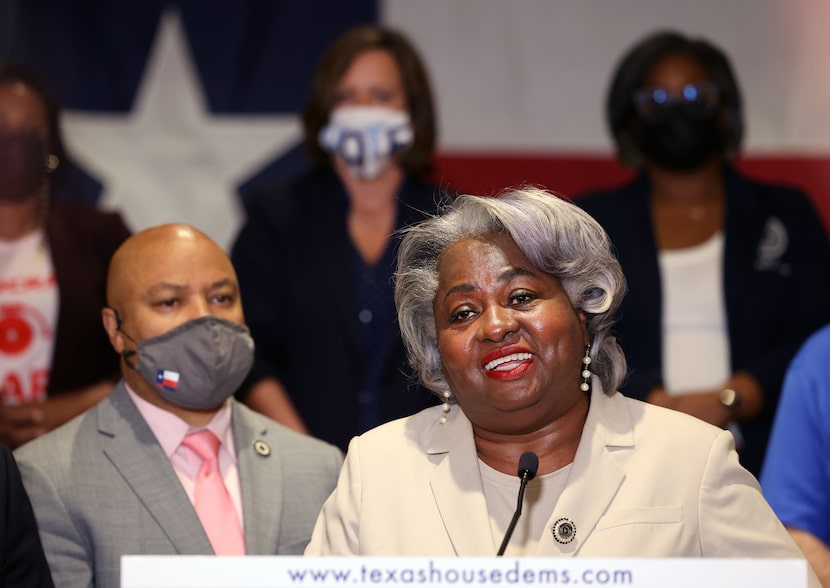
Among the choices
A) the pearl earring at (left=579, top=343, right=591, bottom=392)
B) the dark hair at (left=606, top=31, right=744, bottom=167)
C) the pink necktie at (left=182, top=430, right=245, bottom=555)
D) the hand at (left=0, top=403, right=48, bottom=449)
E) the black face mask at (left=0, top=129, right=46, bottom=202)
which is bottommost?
the hand at (left=0, top=403, right=48, bottom=449)

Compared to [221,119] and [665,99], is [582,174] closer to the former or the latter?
[665,99]

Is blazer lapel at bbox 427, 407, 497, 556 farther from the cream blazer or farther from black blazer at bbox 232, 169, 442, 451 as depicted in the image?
black blazer at bbox 232, 169, 442, 451

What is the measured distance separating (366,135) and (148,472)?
1.81 meters

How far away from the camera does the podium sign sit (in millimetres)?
2139

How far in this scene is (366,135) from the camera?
458 centimetres

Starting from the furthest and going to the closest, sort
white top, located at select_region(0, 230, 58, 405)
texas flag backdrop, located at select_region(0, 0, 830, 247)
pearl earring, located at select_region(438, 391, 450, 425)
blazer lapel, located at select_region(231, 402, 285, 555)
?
texas flag backdrop, located at select_region(0, 0, 830, 247) → white top, located at select_region(0, 230, 58, 405) → blazer lapel, located at select_region(231, 402, 285, 555) → pearl earring, located at select_region(438, 391, 450, 425)

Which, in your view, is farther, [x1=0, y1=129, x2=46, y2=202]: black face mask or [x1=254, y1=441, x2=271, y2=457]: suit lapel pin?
[x1=0, y1=129, x2=46, y2=202]: black face mask

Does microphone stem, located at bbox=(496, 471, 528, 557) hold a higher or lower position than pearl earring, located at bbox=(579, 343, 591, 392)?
lower

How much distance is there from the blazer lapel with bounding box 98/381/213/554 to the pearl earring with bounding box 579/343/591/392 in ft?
3.18

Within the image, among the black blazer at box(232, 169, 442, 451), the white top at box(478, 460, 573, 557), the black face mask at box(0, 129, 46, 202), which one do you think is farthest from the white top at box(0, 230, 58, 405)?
the white top at box(478, 460, 573, 557)

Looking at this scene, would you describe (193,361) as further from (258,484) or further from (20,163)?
(20,163)

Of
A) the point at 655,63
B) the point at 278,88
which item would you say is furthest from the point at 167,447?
the point at 278,88

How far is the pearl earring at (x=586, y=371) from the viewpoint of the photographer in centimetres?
279

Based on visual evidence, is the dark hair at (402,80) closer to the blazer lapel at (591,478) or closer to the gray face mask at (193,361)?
the gray face mask at (193,361)
